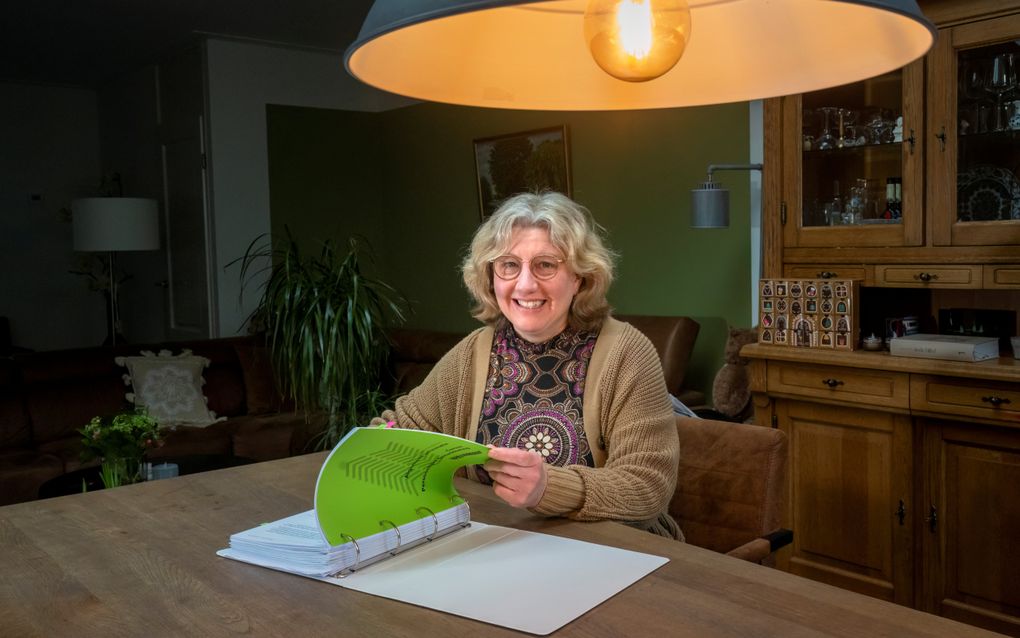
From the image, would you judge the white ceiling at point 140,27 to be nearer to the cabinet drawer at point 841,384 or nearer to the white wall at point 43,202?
the white wall at point 43,202

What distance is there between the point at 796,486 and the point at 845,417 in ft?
0.96

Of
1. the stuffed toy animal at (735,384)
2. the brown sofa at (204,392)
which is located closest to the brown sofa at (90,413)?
the brown sofa at (204,392)

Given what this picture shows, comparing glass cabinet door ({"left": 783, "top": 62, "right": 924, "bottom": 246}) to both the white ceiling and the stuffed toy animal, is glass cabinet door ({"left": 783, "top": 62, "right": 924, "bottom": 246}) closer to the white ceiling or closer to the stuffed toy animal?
the stuffed toy animal

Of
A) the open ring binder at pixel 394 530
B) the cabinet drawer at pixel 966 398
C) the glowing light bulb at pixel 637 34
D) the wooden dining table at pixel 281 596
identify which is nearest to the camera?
the glowing light bulb at pixel 637 34

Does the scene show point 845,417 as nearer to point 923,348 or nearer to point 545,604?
point 923,348

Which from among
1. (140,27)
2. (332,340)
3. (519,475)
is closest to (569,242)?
(519,475)

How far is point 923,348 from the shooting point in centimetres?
269

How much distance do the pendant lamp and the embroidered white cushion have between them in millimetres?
3924

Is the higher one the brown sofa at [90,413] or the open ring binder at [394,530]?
the open ring binder at [394,530]

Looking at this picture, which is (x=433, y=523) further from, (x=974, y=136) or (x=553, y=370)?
(x=974, y=136)

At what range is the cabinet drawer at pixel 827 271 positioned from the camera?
2.93 m

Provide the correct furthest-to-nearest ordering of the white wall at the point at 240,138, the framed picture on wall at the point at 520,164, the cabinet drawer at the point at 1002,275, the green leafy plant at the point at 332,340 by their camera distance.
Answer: the white wall at the point at 240,138 → the framed picture on wall at the point at 520,164 → the green leafy plant at the point at 332,340 → the cabinet drawer at the point at 1002,275

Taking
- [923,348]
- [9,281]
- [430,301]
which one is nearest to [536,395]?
[923,348]

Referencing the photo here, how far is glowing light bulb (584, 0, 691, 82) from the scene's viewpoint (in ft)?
2.95
